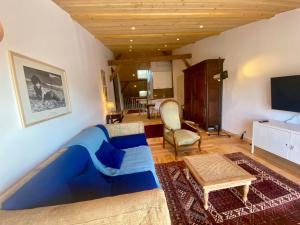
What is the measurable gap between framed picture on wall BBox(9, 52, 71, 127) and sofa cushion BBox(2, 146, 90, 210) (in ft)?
1.58

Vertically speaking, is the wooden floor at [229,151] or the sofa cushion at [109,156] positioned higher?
the sofa cushion at [109,156]

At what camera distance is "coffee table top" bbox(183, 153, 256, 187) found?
1750 millimetres

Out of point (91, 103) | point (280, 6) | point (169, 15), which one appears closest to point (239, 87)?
point (280, 6)

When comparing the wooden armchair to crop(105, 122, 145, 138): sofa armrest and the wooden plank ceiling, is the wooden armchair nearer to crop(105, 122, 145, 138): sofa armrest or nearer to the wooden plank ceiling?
crop(105, 122, 145, 138): sofa armrest

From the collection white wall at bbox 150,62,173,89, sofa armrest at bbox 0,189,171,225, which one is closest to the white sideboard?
sofa armrest at bbox 0,189,171,225

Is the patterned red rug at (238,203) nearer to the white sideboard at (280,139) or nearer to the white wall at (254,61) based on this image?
the white sideboard at (280,139)

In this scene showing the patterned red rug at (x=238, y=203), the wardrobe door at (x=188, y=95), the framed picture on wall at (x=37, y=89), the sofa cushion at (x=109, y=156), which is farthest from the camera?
the wardrobe door at (x=188, y=95)

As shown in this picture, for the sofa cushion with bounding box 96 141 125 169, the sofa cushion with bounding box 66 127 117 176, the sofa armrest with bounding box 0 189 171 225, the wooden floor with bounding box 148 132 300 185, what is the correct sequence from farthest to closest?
1. the wooden floor with bounding box 148 132 300 185
2. the sofa cushion with bounding box 96 141 125 169
3. the sofa cushion with bounding box 66 127 117 176
4. the sofa armrest with bounding box 0 189 171 225

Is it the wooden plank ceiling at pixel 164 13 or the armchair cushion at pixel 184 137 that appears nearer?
the wooden plank ceiling at pixel 164 13

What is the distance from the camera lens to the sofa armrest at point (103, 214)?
28.8 inches

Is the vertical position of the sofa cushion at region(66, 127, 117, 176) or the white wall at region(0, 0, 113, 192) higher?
the white wall at region(0, 0, 113, 192)

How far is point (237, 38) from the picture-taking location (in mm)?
3908

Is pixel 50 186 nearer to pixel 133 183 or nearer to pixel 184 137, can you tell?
pixel 133 183

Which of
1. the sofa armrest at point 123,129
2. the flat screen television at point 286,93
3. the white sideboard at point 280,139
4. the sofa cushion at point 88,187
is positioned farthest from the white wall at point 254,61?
the sofa cushion at point 88,187
